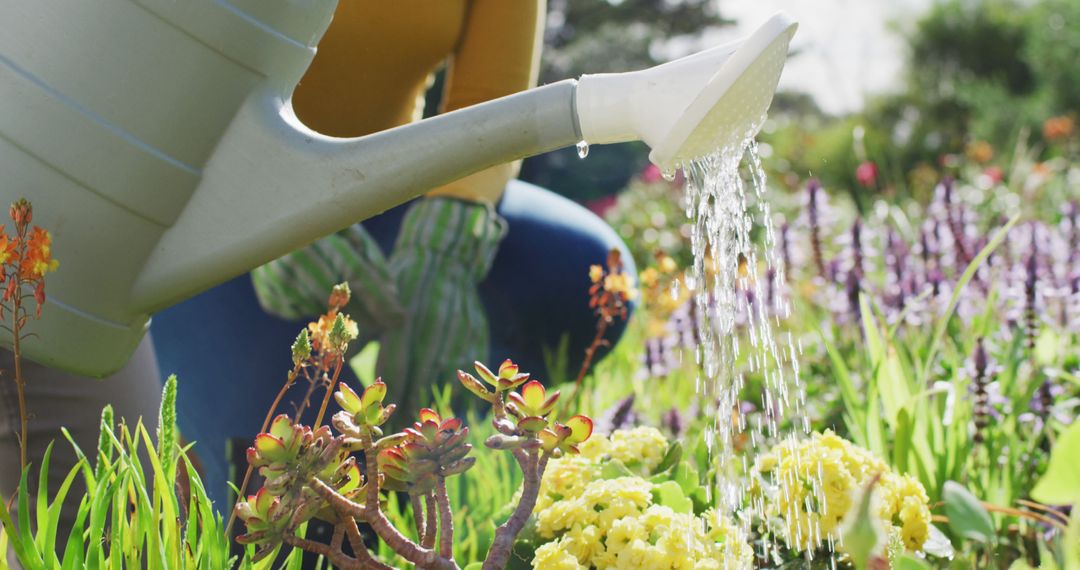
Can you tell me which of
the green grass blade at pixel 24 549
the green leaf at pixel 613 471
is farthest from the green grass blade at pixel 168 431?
the green leaf at pixel 613 471

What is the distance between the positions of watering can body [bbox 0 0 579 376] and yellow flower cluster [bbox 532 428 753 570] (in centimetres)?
43

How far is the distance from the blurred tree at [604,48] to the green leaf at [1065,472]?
7.08 metres

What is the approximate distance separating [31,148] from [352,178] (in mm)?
307

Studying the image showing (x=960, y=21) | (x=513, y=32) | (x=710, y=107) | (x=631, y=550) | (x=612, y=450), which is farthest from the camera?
(x=960, y=21)

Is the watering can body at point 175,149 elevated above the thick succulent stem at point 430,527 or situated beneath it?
elevated above

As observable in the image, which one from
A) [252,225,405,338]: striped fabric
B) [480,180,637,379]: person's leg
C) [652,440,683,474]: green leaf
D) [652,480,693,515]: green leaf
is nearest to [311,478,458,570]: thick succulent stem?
[652,480,693,515]: green leaf

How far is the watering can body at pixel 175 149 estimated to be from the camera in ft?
3.29

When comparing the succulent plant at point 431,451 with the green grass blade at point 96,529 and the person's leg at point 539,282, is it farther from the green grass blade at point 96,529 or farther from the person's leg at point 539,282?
the person's leg at point 539,282

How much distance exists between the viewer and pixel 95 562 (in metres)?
1.05

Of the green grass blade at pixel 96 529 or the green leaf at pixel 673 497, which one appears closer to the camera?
the green grass blade at pixel 96 529

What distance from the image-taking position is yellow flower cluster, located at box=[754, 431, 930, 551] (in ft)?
4.17

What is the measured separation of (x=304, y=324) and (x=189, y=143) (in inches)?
36.5

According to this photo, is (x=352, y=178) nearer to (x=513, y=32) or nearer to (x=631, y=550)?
(x=631, y=550)

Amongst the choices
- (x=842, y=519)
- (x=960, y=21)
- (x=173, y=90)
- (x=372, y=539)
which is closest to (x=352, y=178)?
(x=173, y=90)
